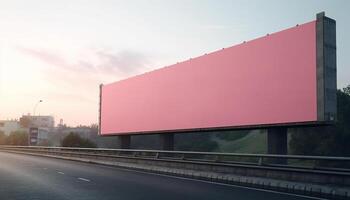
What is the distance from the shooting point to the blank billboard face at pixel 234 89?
30.3m

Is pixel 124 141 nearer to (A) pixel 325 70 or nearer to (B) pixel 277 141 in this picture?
(B) pixel 277 141

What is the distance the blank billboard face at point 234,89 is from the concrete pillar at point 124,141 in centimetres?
242

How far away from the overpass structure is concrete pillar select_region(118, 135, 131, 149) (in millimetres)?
4330

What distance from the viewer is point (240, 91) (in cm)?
3603

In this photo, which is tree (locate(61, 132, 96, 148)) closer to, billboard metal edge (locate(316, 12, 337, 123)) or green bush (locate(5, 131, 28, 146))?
green bush (locate(5, 131, 28, 146))

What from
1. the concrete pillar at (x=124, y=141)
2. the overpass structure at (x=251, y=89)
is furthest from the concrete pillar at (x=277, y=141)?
the concrete pillar at (x=124, y=141)

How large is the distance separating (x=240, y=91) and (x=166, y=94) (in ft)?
39.0

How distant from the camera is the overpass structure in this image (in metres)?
29.1

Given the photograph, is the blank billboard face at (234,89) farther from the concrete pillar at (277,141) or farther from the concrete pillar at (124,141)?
the concrete pillar at (124,141)

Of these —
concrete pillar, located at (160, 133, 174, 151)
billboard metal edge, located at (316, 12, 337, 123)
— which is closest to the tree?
concrete pillar, located at (160, 133, 174, 151)

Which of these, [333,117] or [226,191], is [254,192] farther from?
[333,117]

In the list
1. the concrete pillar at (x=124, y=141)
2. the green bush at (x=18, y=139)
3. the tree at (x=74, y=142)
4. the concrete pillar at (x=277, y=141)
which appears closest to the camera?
the concrete pillar at (x=277, y=141)

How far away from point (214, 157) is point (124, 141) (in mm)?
18437

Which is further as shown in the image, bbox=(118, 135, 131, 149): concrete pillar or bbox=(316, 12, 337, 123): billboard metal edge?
bbox=(118, 135, 131, 149): concrete pillar
